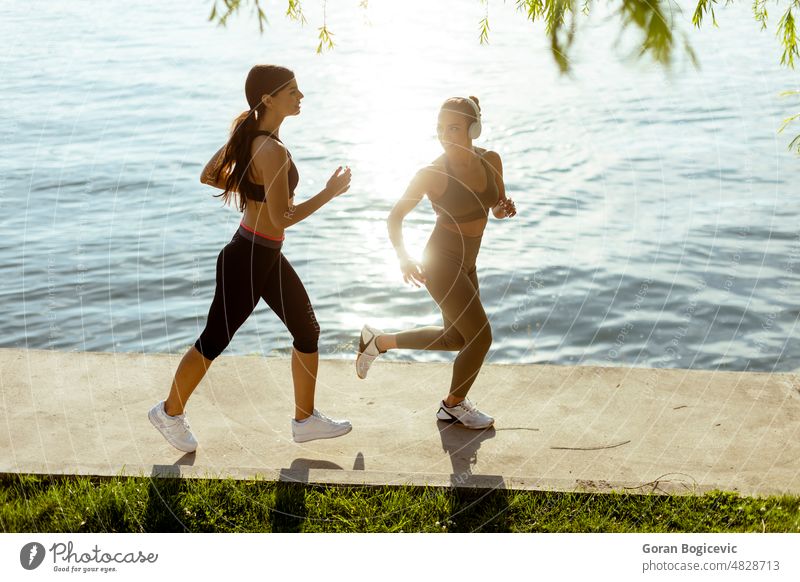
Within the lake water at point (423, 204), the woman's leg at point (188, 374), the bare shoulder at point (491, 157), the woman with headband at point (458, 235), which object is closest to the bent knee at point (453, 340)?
the woman with headband at point (458, 235)

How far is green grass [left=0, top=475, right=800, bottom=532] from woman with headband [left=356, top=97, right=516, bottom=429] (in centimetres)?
101

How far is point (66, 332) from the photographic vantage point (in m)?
9.79

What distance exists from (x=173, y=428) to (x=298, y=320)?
93 cm

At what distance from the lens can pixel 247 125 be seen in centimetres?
526

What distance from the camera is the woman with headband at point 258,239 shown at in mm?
5188

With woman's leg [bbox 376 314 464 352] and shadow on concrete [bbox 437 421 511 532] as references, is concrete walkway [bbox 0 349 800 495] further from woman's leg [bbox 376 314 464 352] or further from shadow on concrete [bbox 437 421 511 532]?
woman's leg [bbox 376 314 464 352]

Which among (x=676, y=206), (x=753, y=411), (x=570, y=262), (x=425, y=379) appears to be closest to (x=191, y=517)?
(x=425, y=379)

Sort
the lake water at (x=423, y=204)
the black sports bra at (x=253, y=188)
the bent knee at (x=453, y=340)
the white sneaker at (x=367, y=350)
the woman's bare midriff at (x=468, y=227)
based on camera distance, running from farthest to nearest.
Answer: the lake water at (x=423, y=204) < the white sneaker at (x=367, y=350) < the bent knee at (x=453, y=340) < the woman's bare midriff at (x=468, y=227) < the black sports bra at (x=253, y=188)

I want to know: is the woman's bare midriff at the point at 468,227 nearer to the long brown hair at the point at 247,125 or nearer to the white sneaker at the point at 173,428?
the long brown hair at the point at 247,125

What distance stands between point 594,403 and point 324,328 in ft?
12.6

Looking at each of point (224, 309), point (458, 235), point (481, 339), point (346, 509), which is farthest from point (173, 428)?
point (458, 235)

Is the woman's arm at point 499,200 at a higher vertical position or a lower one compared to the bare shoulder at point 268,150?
lower

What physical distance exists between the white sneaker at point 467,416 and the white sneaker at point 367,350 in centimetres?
62
